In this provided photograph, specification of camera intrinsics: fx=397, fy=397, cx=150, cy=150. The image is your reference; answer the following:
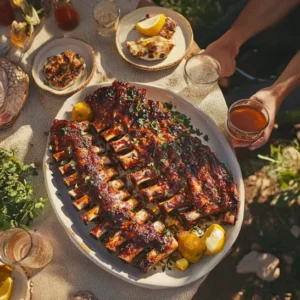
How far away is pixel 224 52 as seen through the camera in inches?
158

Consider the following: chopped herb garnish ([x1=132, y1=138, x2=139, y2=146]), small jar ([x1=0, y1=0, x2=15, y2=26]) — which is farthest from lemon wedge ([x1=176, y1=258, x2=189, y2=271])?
small jar ([x1=0, y1=0, x2=15, y2=26])

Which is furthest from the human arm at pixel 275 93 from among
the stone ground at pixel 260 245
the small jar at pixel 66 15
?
the small jar at pixel 66 15

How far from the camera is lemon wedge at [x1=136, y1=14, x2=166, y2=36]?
378 centimetres

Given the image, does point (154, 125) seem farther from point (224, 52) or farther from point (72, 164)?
point (224, 52)

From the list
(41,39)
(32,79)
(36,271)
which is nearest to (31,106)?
(32,79)

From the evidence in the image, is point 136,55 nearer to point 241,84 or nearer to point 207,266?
point 241,84

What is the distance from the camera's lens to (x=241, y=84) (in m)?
4.63

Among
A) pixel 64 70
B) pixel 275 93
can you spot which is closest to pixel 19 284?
pixel 64 70

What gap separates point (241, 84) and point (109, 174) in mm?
2230

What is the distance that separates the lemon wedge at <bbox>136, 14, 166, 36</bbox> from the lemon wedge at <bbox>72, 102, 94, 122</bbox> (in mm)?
969

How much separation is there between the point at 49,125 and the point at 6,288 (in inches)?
57.2

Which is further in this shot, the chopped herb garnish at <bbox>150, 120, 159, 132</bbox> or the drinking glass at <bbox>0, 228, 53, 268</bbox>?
the chopped herb garnish at <bbox>150, 120, 159, 132</bbox>

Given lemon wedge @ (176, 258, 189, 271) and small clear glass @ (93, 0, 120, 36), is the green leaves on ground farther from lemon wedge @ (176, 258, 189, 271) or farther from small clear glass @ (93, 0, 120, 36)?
small clear glass @ (93, 0, 120, 36)

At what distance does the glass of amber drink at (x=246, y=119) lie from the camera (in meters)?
3.40
